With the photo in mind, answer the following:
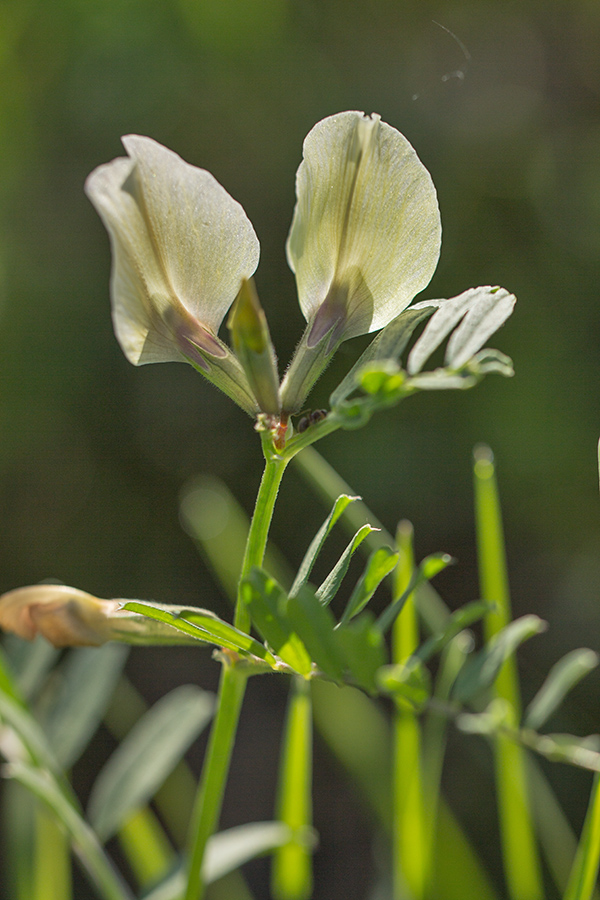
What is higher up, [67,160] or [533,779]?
[67,160]

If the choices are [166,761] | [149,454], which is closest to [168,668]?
[149,454]

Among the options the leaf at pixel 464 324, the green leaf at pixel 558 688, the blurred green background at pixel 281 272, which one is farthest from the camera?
the blurred green background at pixel 281 272

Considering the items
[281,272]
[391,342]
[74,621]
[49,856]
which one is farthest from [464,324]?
[281,272]

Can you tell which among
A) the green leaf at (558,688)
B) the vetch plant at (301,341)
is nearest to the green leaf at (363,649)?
the vetch plant at (301,341)

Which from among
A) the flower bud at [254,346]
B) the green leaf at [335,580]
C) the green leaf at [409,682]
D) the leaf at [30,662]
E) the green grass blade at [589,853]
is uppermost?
the flower bud at [254,346]

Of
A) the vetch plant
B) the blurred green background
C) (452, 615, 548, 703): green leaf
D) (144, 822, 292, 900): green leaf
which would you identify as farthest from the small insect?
the blurred green background

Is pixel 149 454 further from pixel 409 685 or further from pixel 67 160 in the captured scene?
pixel 409 685

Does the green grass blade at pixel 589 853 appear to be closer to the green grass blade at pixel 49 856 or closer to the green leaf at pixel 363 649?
the green leaf at pixel 363 649
